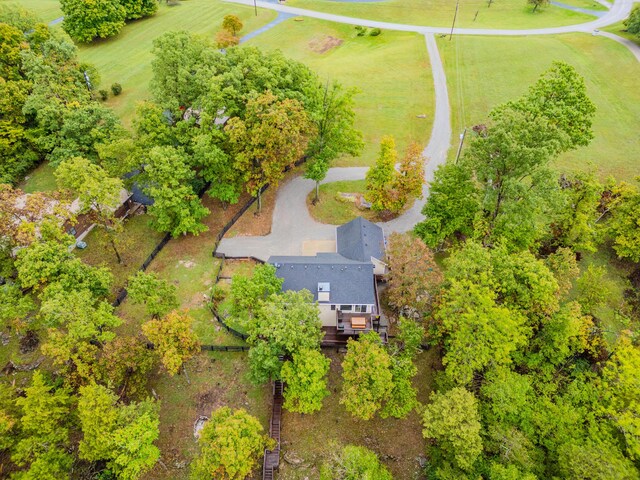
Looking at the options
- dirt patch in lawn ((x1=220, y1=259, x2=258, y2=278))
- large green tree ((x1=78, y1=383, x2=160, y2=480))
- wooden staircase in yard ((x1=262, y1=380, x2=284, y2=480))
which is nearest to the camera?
large green tree ((x1=78, y1=383, x2=160, y2=480))

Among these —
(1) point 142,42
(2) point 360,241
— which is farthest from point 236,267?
(1) point 142,42

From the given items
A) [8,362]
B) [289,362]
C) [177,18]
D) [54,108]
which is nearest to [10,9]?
[54,108]

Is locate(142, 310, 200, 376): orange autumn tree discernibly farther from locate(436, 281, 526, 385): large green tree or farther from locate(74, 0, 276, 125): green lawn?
locate(74, 0, 276, 125): green lawn

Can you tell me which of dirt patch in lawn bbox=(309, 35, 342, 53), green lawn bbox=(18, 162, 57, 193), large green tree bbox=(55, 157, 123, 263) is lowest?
green lawn bbox=(18, 162, 57, 193)

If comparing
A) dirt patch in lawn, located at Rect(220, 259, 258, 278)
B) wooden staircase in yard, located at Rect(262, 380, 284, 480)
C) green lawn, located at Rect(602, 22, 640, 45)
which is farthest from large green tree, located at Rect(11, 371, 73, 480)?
green lawn, located at Rect(602, 22, 640, 45)

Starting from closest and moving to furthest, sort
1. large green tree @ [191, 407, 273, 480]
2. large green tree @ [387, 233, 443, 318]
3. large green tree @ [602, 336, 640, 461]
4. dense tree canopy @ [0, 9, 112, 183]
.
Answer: large green tree @ [602, 336, 640, 461]
large green tree @ [191, 407, 273, 480]
large green tree @ [387, 233, 443, 318]
dense tree canopy @ [0, 9, 112, 183]

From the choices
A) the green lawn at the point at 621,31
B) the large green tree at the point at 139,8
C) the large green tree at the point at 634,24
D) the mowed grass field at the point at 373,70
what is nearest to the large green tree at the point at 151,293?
the mowed grass field at the point at 373,70

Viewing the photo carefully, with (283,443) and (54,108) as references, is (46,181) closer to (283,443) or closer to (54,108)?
(54,108)

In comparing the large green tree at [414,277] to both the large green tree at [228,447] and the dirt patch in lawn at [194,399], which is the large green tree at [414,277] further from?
the large green tree at [228,447]
